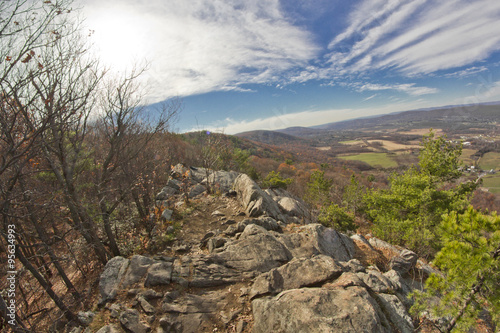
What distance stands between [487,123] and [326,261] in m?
225

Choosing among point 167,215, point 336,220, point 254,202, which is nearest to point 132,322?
point 167,215

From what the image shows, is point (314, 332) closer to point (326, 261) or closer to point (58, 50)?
point (326, 261)

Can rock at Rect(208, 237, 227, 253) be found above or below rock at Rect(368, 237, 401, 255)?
above

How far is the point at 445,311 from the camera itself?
4746 millimetres

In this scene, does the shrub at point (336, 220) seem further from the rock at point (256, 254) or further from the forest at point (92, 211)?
the rock at point (256, 254)

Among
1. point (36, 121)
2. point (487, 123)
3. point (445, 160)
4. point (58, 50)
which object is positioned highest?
point (58, 50)

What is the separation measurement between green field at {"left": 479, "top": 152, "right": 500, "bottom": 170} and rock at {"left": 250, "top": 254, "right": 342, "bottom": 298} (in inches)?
4437

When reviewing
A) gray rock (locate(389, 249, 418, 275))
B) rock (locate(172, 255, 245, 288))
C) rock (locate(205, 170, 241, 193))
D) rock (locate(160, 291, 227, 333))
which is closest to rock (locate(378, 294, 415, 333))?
rock (locate(172, 255, 245, 288))

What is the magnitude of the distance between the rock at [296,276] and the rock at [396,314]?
4.39ft

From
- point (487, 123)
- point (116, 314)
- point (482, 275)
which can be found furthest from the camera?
point (487, 123)

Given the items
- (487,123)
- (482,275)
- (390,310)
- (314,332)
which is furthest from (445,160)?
(487,123)

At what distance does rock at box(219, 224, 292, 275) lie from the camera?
6.95m

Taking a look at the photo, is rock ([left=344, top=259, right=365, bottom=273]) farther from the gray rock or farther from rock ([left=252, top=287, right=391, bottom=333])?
the gray rock

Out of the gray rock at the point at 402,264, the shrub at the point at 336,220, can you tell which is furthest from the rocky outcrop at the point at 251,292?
the shrub at the point at 336,220
